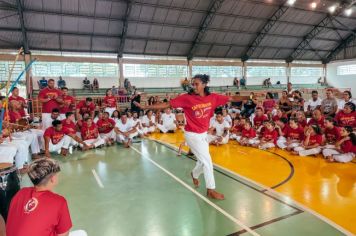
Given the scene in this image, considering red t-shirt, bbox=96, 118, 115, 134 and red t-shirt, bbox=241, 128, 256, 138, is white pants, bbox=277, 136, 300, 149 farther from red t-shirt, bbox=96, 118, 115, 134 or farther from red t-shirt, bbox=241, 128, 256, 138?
red t-shirt, bbox=96, 118, 115, 134

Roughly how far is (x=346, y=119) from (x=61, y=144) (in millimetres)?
8978

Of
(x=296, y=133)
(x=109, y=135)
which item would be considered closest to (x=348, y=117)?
(x=296, y=133)

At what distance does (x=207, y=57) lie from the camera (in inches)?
1022

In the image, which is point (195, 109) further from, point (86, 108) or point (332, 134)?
point (86, 108)

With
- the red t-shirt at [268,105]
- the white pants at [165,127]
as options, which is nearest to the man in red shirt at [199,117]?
the white pants at [165,127]

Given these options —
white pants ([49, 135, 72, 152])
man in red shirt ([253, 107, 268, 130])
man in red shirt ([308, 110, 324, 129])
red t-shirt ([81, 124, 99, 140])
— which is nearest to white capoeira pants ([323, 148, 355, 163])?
man in red shirt ([308, 110, 324, 129])

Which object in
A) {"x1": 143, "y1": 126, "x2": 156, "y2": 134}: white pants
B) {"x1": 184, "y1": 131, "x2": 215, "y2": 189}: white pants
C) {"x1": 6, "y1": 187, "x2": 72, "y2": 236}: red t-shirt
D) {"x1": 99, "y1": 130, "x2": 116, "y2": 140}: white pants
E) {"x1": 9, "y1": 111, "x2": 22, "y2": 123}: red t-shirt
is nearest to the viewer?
{"x1": 6, "y1": 187, "x2": 72, "y2": 236}: red t-shirt

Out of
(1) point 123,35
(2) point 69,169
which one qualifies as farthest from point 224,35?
(2) point 69,169

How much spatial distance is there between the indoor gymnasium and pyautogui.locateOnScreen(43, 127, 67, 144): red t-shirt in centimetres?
3

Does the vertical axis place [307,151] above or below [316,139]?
below

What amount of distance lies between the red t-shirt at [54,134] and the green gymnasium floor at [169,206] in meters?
1.65

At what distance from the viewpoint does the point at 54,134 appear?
7926mm

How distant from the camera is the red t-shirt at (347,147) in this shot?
260 inches

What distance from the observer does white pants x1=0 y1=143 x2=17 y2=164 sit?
4812 millimetres
